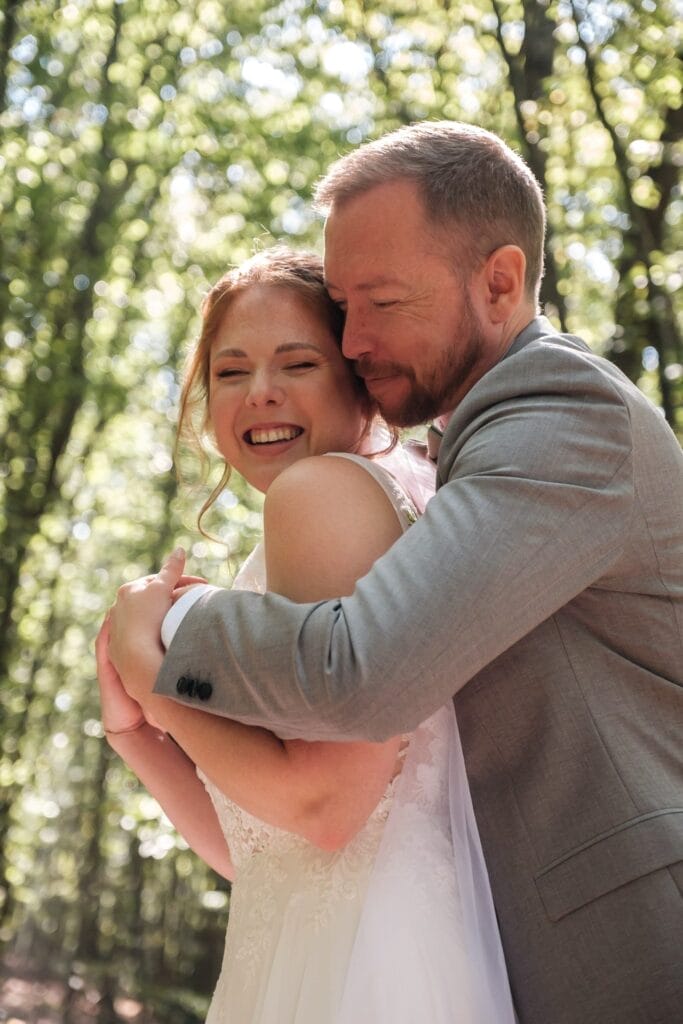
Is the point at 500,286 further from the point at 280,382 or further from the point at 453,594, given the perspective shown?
the point at 453,594

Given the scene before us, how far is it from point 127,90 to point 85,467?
586 cm

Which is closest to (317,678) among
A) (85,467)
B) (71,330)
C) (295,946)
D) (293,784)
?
(293,784)

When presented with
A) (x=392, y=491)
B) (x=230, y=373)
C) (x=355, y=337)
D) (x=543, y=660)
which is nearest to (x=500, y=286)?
(x=355, y=337)

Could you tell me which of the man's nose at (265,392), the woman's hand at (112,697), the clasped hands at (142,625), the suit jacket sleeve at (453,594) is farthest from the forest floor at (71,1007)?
the suit jacket sleeve at (453,594)

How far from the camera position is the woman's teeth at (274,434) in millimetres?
2945

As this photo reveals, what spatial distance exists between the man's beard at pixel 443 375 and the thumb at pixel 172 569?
0.66 meters

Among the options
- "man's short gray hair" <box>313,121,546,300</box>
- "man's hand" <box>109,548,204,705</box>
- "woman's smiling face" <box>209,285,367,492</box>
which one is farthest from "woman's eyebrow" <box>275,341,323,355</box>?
"man's hand" <box>109,548,204,705</box>

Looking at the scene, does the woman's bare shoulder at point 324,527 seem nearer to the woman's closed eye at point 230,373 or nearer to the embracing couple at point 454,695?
the embracing couple at point 454,695

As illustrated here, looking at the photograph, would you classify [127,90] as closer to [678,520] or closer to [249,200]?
[249,200]

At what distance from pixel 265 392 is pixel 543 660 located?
1.10 m

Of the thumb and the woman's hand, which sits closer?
the thumb

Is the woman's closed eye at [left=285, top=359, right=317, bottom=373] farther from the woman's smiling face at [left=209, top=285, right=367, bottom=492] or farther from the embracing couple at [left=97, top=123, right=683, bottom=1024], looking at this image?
the embracing couple at [left=97, top=123, right=683, bottom=1024]

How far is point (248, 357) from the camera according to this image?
293 centimetres

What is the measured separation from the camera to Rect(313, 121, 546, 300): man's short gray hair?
8.77 ft
